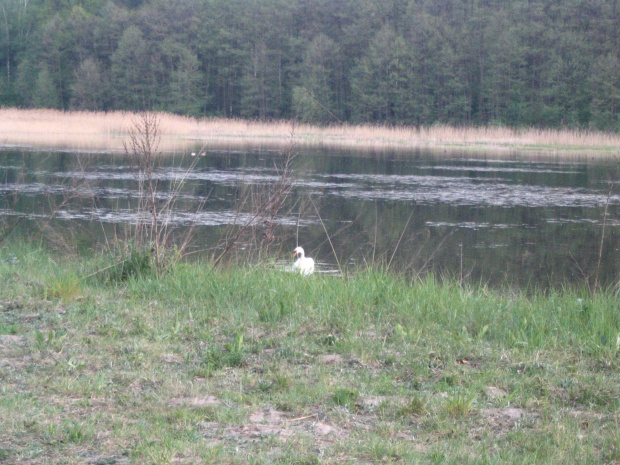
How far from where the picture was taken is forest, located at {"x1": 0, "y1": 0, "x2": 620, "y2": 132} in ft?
188

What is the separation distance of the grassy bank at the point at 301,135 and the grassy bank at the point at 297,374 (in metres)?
34.5

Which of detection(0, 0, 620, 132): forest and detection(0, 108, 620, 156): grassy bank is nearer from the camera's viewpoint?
detection(0, 108, 620, 156): grassy bank

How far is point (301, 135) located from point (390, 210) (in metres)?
28.4

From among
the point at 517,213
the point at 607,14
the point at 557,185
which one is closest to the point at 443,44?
the point at 607,14

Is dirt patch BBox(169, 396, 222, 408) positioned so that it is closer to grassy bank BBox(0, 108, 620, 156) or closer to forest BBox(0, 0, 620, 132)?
grassy bank BBox(0, 108, 620, 156)

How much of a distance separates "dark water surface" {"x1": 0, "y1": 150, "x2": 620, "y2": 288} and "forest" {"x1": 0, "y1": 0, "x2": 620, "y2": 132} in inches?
1054

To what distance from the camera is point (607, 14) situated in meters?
56.0

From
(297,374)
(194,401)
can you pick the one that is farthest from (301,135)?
(194,401)

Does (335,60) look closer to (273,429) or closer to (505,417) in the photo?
(505,417)

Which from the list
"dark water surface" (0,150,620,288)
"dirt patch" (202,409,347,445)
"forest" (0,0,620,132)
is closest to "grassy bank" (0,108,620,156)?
"forest" (0,0,620,132)

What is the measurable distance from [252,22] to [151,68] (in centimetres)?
1033

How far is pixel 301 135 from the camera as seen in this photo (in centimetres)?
4650

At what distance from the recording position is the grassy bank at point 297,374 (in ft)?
13.0

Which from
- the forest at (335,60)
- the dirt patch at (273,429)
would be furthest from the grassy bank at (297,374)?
the forest at (335,60)
